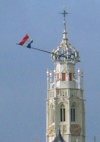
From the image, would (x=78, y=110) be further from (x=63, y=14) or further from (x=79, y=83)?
(x=63, y=14)

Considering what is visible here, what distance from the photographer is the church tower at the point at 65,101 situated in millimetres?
140250

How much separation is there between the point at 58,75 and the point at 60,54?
297 centimetres

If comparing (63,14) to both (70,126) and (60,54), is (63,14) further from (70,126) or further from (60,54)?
(70,126)

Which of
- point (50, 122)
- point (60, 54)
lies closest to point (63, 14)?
point (60, 54)

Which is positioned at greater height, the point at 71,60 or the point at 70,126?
the point at 71,60

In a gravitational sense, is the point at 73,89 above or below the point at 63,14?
below

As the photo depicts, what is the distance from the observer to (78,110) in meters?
141

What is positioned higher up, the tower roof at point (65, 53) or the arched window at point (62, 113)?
the tower roof at point (65, 53)

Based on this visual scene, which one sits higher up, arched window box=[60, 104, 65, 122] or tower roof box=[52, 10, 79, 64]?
tower roof box=[52, 10, 79, 64]

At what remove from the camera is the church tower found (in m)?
140

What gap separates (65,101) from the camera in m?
140

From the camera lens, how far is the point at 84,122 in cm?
14162

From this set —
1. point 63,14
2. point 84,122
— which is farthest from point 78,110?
point 63,14

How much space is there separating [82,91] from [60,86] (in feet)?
9.87
